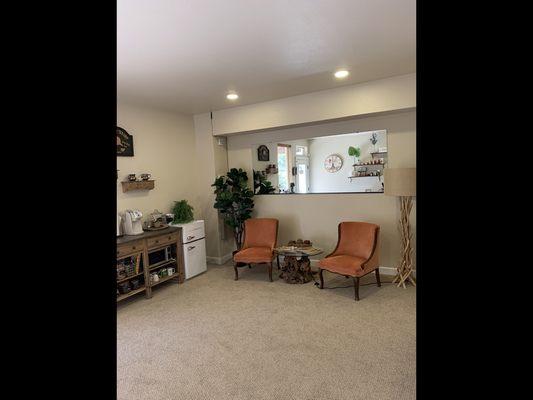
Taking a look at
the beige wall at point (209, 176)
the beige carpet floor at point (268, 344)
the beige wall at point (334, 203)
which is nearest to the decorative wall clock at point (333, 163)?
the beige wall at point (334, 203)

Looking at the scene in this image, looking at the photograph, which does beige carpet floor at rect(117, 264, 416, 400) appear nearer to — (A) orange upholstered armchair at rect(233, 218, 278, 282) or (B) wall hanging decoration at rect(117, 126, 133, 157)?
(A) orange upholstered armchair at rect(233, 218, 278, 282)

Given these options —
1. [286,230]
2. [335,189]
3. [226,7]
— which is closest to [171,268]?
[286,230]

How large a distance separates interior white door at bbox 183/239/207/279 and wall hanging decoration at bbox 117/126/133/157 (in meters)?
1.40

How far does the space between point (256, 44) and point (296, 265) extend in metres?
2.64

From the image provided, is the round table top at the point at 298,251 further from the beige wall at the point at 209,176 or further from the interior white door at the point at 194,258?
the beige wall at the point at 209,176

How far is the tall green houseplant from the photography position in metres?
4.61

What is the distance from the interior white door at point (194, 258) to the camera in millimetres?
4188

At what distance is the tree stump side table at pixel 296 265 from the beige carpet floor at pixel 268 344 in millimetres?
172

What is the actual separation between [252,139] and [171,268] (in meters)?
2.30

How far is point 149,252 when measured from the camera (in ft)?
12.2

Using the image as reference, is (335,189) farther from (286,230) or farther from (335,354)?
(335,354)

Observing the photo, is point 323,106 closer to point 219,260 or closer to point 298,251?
point 298,251

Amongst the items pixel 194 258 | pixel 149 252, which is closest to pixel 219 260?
pixel 194 258

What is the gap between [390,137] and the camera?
3902 millimetres
